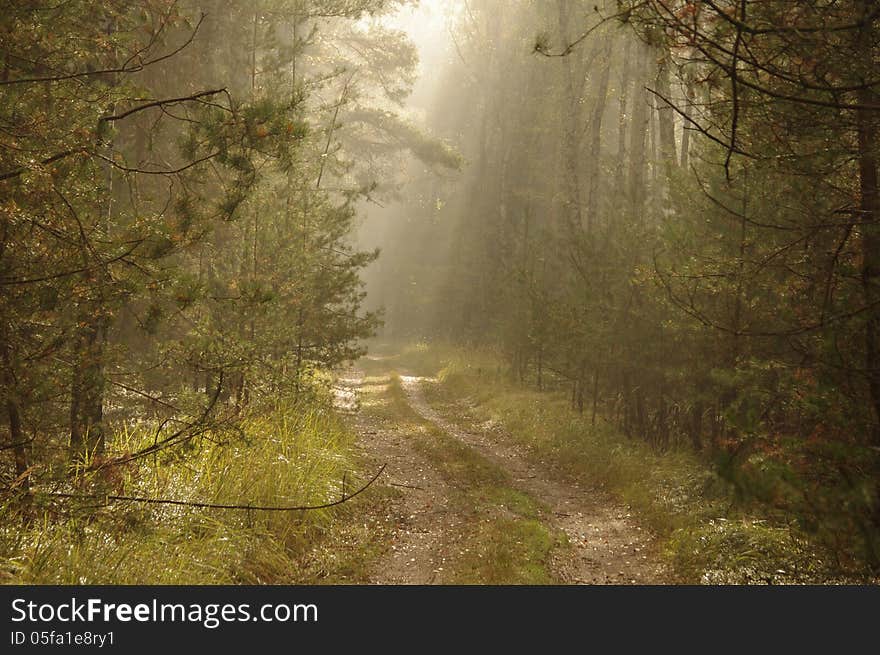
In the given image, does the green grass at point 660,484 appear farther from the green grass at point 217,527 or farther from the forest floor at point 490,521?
the green grass at point 217,527

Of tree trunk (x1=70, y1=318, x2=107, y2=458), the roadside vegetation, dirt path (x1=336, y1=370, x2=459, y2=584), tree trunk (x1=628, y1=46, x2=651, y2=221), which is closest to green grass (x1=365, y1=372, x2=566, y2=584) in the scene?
the roadside vegetation

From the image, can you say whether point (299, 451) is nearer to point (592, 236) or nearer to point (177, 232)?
point (177, 232)

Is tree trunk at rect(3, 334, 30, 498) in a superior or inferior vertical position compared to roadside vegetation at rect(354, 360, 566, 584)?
superior

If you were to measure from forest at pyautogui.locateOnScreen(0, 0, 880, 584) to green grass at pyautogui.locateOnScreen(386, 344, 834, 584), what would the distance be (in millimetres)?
57

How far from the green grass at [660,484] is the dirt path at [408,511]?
2.73 meters

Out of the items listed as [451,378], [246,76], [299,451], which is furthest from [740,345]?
[451,378]

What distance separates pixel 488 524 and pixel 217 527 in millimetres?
3753

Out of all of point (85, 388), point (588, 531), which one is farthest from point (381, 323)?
point (85, 388)

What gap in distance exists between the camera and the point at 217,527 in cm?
665

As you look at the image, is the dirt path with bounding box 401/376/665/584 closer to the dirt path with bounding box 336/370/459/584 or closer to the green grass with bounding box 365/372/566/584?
the green grass with bounding box 365/372/566/584

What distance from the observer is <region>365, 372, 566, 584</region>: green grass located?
282 inches

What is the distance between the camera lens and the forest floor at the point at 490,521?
7395mm

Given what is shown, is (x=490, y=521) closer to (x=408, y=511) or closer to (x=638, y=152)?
(x=408, y=511)
